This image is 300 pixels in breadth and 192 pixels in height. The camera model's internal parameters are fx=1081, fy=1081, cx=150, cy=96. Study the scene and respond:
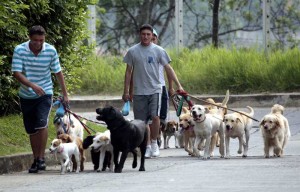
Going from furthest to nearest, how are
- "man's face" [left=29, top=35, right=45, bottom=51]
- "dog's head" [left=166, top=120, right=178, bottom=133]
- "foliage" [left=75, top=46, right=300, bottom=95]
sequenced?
"foliage" [left=75, top=46, right=300, bottom=95] < "dog's head" [left=166, top=120, right=178, bottom=133] < "man's face" [left=29, top=35, right=45, bottom=51]

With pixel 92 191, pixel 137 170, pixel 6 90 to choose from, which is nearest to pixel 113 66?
pixel 6 90

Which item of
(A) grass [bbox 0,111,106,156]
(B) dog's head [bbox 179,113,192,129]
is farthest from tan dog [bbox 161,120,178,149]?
(A) grass [bbox 0,111,106,156]

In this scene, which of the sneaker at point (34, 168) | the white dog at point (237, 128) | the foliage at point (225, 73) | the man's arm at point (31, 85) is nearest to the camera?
the man's arm at point (31, 85)

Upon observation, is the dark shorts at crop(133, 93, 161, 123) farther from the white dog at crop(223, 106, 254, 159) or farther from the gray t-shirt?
the white dog at crop(223, 106, 254, 159)

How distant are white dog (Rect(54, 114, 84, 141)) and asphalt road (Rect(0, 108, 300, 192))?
0.54 meters

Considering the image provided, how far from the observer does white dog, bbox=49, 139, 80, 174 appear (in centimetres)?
1423

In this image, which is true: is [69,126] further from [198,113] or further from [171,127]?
[171,127]

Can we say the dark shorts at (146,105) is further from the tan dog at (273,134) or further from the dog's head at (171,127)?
the dog's head at (171,127)

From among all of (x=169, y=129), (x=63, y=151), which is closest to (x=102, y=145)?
(x=63, y=151)

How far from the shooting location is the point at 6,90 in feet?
55.7

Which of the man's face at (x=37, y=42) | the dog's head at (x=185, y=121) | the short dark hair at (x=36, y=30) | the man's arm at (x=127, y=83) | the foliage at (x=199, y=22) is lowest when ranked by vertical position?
the dog's head at (x=185, y=121)

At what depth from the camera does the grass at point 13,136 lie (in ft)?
50.6

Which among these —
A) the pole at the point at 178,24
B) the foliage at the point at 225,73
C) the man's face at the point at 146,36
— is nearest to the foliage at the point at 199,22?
the pole at the point at 178,24

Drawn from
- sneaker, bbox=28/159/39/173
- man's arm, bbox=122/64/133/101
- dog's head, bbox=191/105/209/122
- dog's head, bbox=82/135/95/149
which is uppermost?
man's arm, bbox=122/64/133/101
